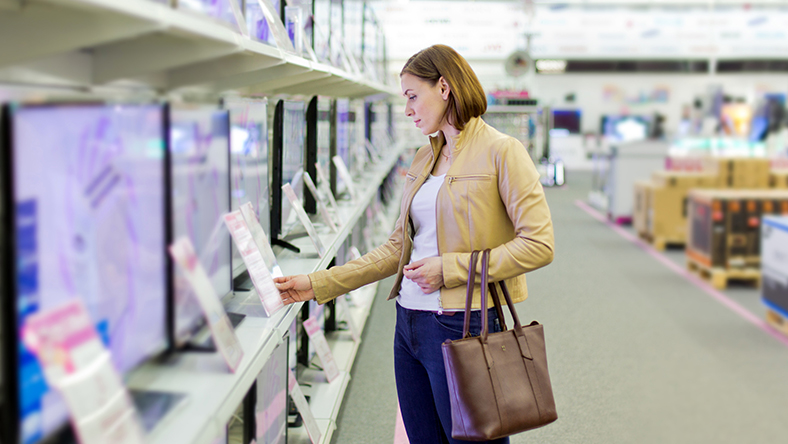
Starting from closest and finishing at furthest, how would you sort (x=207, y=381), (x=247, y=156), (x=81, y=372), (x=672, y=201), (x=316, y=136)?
(x=81, y=372) → (x=207, y=381) → (x=247, y=156) → (x=316, y=136) → (x=672, y=201)

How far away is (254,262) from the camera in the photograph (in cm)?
141

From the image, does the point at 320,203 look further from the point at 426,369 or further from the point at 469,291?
the point at 469,291

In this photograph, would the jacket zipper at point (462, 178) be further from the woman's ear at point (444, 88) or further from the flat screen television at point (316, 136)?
the flat screen television at point (316, 136)

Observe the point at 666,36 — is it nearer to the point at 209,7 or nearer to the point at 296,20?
the point at 296,20

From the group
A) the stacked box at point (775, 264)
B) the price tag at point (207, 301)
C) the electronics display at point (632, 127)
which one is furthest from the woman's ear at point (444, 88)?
the electronics display at point (632, 127)

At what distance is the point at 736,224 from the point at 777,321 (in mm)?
1219

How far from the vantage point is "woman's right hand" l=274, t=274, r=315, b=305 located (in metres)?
1.59

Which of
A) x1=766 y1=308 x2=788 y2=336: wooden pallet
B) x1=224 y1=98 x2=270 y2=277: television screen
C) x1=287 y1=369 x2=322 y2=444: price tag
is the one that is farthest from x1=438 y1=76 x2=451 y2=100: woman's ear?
x1=766 y1=308 x2=788 y2=336: wooden pallet

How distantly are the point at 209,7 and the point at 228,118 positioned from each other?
0.80ft

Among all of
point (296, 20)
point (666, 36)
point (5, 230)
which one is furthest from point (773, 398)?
point (666, 36)

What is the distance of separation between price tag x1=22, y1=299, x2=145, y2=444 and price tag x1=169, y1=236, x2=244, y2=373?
222 millimetres

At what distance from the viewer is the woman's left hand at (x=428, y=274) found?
150 cm

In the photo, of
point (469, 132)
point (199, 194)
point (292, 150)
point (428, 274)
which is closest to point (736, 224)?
point (292, 150)

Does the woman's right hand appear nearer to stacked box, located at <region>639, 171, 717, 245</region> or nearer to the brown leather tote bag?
the brown leather tote bag
